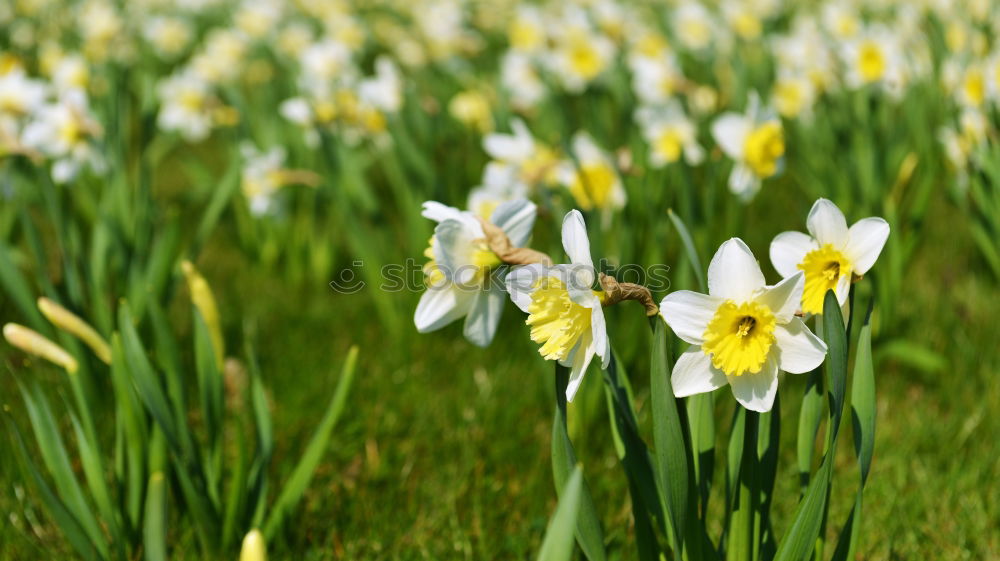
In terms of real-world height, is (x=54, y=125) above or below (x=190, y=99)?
below

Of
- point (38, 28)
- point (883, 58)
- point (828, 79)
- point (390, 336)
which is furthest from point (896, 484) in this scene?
point (38, 28)

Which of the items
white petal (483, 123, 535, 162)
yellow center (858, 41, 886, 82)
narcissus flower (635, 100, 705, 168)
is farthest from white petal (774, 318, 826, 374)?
yellow center (858, 41, 886, 82)

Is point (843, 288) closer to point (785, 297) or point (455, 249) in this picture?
point (785, 297)

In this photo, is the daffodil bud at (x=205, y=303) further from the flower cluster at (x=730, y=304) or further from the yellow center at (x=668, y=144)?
the yellow center at (x=668, y=144)

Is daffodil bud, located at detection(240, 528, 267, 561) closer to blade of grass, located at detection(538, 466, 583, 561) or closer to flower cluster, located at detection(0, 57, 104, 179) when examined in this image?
blade of grass, located at detection(538, 466, 583, 561)

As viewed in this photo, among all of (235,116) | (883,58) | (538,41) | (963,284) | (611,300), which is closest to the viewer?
(611,300)

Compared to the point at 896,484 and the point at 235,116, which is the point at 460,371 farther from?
the point at 235,116

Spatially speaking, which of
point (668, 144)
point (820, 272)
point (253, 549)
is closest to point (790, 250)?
point (820, 272)
